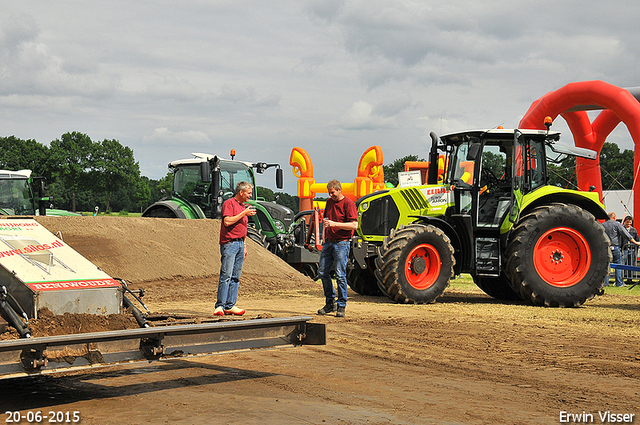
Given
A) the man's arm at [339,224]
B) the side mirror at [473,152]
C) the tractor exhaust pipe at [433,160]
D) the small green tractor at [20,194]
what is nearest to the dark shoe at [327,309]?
the man's arm at [339,224]

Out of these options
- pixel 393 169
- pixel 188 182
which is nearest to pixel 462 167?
pixel 188 182

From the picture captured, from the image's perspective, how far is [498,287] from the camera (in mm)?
12961

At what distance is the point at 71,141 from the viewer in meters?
76.5

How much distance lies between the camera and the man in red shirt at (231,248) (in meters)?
8.13

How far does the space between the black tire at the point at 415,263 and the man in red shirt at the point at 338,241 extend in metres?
1.59

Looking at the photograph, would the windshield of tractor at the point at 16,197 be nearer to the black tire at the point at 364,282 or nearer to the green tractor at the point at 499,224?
the black tire at the point at 364,282

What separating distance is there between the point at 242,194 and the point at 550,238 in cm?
609

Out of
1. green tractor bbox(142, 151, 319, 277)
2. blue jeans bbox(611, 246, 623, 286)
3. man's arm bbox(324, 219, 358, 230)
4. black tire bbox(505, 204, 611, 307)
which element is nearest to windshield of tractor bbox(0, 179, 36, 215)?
green tractor bbox(142, 151, 319, 277)

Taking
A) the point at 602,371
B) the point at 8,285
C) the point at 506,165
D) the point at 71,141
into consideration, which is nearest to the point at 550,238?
the point at 506,165

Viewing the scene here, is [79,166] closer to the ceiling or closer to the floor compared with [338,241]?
closer to the ceiling

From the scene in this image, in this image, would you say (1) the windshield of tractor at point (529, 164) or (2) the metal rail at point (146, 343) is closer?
(2) the metal rail at point (146, 343)

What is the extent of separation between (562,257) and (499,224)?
1.30 meters

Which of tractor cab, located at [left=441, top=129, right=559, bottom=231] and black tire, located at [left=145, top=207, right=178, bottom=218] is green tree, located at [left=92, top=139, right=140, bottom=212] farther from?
tractor cab, located at [left=441, top=129, right=559, bottom=231]

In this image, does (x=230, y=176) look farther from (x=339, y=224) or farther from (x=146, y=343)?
(x=146, y=343)
